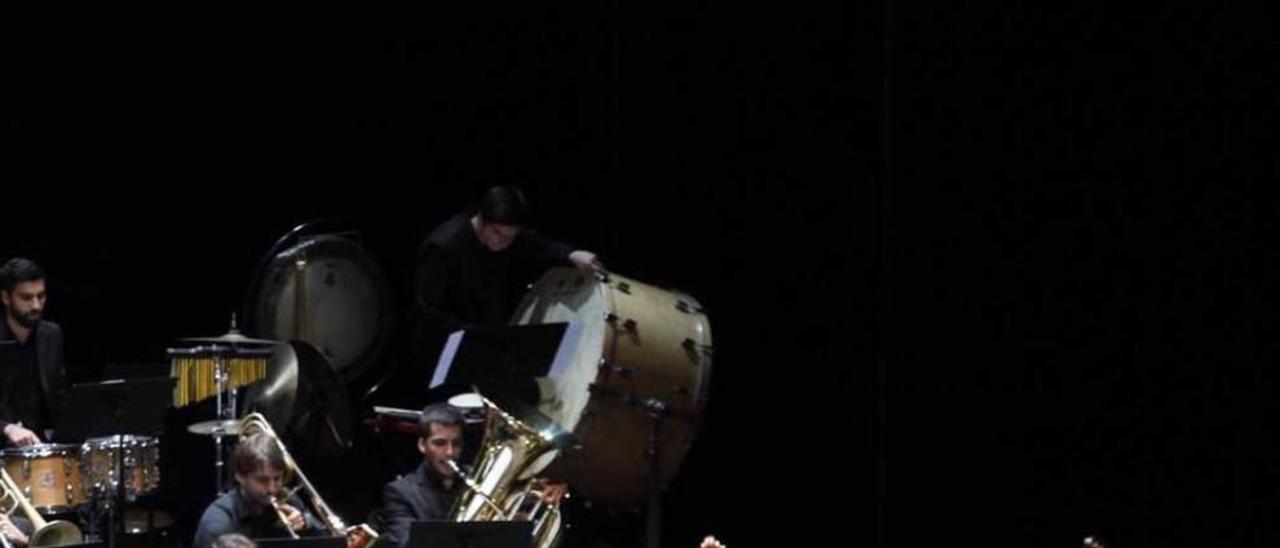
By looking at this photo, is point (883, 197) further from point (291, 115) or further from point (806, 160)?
point (291, 115)

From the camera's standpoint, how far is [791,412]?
34.0 ft

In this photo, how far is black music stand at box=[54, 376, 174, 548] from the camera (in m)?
8.00

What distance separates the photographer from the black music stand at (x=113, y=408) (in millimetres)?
8000

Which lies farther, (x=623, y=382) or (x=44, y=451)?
(x=623, y=382)

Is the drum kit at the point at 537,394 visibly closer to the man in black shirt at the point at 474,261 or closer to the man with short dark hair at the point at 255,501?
the man in black shirt at the point at 474,261

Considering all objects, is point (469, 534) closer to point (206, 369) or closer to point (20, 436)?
point (206, 369)

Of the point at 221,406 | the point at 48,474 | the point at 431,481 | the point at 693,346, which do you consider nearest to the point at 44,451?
the point at 48,474

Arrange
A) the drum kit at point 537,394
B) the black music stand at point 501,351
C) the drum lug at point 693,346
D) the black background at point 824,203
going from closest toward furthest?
1. the black music stand at point 501,351
2. the drum kit at point 537,394
3. the drum lug at point 693,346
4. the black background at point 824,203

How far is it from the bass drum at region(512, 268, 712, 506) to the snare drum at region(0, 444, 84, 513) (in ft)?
6.08

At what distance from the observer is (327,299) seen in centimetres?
950

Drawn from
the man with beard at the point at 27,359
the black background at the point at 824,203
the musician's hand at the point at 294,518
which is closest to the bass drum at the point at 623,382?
the black background at the point at 824,203

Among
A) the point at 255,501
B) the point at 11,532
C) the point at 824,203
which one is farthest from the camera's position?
the point at 824,203

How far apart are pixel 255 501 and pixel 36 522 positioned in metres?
0.98

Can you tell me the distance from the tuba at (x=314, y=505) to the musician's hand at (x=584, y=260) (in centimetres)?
144
